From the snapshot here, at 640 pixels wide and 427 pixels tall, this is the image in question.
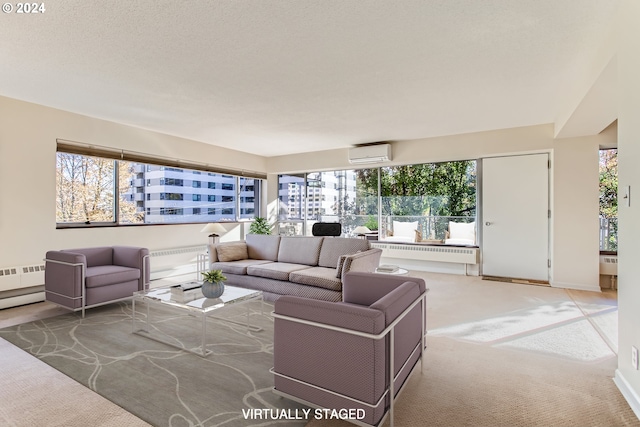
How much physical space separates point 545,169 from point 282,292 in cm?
490

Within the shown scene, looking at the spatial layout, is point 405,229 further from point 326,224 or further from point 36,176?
point 36,176

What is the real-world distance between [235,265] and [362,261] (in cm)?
190

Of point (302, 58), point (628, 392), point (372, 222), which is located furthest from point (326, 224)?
point (628, 392)

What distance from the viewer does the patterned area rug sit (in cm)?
193

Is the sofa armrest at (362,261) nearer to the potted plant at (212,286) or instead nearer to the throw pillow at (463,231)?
the potted plant at (212,286)

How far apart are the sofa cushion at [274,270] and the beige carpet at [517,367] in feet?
6.00

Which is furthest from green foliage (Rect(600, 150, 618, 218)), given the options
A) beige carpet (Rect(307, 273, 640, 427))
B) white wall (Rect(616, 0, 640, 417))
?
white wall (Rect(616, 0, 640, 417))

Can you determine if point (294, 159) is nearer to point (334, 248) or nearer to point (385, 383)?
point (334, 248)

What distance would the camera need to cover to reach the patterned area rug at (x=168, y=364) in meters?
1.93

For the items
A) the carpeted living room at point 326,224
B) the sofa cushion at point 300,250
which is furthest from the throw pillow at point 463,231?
the sofa cushion at point 300,250

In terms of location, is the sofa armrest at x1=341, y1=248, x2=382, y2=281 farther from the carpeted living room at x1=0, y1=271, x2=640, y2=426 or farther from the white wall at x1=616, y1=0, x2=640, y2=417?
the white wall at x1=616, y1=0, x2=640, y2=417

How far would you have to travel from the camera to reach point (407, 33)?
2.55 m

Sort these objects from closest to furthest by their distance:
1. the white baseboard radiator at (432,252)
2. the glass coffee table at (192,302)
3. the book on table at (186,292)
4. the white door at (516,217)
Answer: the glass coffee table at (192,302) → the book on table at (186,292) → the white door at (516,217) → the white baseboard radiator at (432,252)

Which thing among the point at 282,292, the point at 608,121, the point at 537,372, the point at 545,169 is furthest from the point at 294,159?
the point at 537,372
